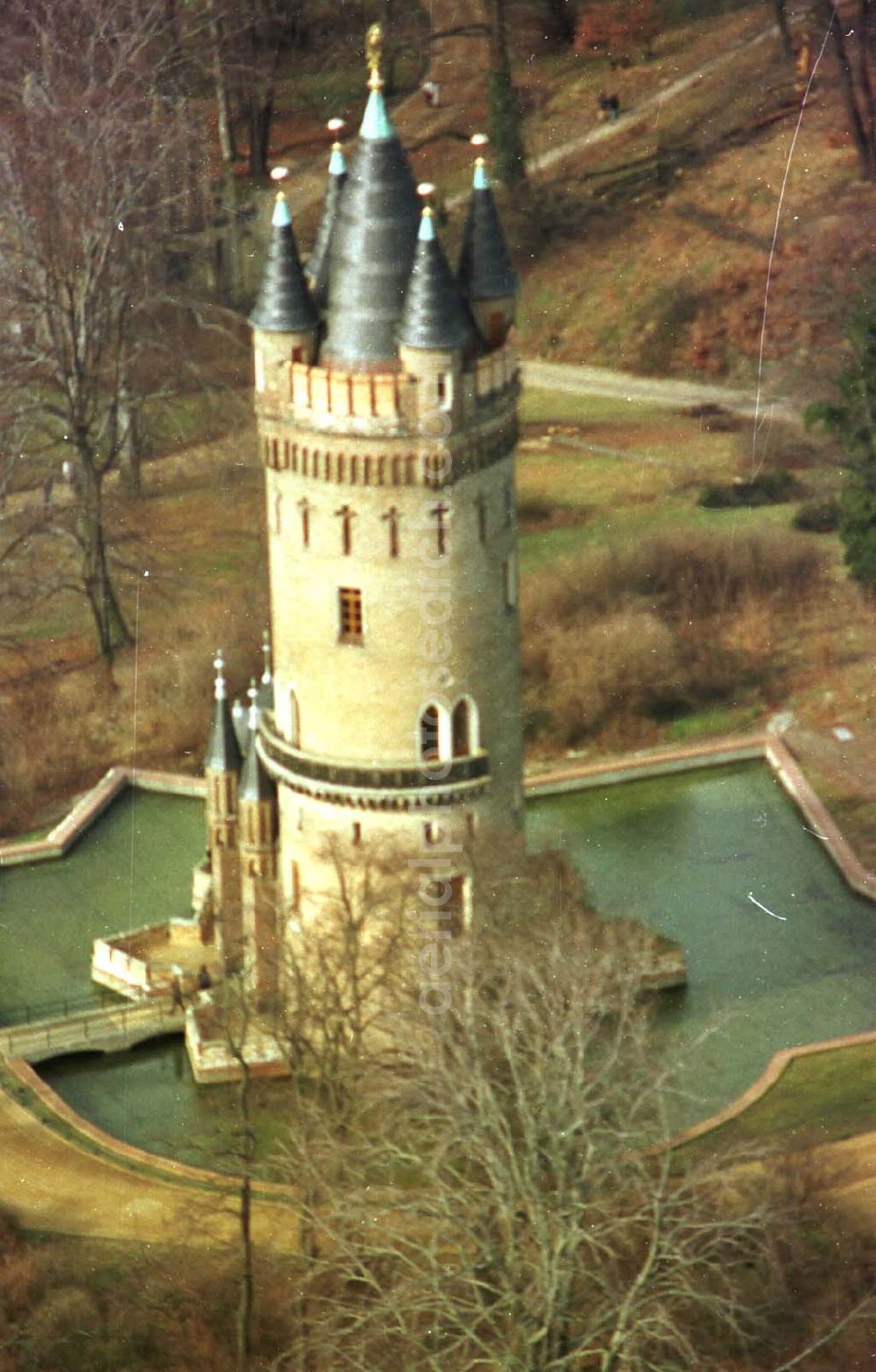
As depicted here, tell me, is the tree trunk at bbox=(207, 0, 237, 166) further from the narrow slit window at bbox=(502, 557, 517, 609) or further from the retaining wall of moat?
the narrow slit window at bbox=(502, 557, 517, 609)

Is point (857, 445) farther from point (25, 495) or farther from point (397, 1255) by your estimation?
point (397, 1255)

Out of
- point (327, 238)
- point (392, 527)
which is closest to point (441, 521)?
point (392, 527)

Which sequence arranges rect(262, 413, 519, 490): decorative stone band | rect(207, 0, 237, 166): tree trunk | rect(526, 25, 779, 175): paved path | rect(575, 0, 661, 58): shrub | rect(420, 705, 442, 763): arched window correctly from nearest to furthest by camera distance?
rect(262, 413, 519, 490): decorative stone band < rect(420, 705, 442, 763): arched window < rect(207, 0, 237, 166): tree trunk < rect(575, 0, 661, 58): shrub < rect(526, 25, 779, 175): paved path

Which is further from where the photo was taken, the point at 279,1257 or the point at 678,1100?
the point at 678,1100

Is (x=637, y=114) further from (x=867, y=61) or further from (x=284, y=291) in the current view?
(x=284, y=291)

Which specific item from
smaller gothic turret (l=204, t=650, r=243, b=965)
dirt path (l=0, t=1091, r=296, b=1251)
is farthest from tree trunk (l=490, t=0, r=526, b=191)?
dirt path (l=0, t=1091, r=296, b=1251)

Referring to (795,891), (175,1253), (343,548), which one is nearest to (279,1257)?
(175,1253)
